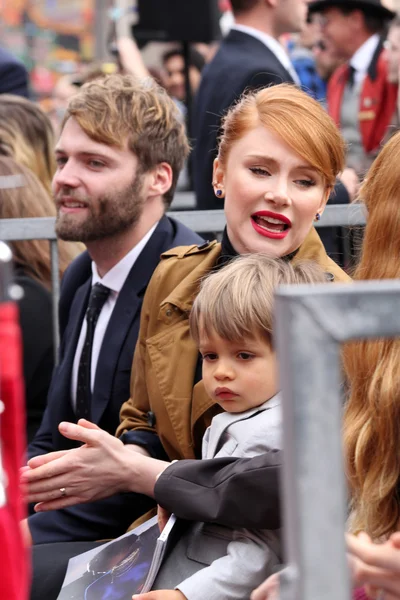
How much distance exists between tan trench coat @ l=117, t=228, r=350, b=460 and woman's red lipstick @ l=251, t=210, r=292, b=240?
0.23ft

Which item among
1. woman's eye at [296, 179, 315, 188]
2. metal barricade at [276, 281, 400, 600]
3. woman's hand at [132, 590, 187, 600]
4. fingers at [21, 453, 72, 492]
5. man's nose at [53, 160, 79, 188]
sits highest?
metal barricade at [276, 281, 400, 600]

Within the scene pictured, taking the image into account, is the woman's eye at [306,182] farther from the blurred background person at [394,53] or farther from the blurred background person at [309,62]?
the blurred background person at [309,62]

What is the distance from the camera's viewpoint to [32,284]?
4055 millimetres

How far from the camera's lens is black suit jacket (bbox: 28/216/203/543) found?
308cm

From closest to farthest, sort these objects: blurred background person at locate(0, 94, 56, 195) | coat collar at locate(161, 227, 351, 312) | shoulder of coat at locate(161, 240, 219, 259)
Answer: coat collar at locate(161, 227, 351, 312)
shoulder of coat at locate(161, 240, 219, 259)
blurred background person at locate(0, 94, 56, 195)

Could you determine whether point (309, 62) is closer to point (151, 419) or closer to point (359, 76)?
point (359, 76)

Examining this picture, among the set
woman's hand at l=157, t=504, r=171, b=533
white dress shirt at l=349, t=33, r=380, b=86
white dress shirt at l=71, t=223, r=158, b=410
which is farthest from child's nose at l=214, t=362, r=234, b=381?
white dress shirt at l=349, t=33, r=380, b=86

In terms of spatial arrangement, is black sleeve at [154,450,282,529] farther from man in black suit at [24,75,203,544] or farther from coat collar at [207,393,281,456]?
man in black suit at [24,75,203,544]

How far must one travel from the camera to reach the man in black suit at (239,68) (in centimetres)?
464

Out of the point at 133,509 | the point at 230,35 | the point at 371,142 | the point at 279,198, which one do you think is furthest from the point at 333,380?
the point at 371,142

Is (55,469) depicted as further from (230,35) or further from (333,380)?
(230,35)

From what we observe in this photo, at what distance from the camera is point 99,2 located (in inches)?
744

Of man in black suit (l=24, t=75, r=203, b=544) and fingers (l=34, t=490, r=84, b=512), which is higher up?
man in black suit (l=24, t=75, r=203, b=544)

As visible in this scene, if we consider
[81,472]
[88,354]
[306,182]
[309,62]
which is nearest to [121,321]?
[88,354]
